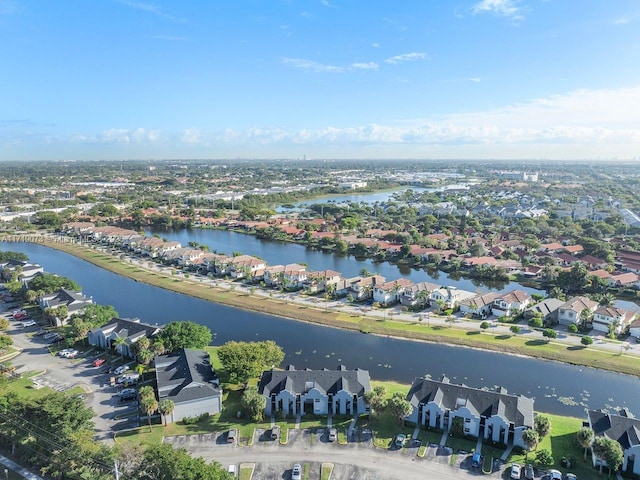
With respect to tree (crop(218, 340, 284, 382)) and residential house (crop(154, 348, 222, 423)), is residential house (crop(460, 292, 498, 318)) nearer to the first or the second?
tree (crop(218, 340, 284, 382))

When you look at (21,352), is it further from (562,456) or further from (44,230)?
(44,230)

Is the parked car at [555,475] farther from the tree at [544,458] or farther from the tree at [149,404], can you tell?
the tree at [149,404]

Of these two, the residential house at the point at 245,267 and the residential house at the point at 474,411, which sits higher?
the residential house at the point at 245,267

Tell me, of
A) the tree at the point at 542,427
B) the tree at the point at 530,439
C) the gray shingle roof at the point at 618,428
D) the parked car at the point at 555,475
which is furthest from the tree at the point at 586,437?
the parked car at the point at 555,475

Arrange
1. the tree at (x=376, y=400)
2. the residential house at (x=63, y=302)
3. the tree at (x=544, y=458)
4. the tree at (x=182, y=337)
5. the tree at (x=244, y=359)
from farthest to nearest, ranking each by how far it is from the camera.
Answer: the residential house at (x=63, y=302) < the tree at (x=182, y=337) < the tree at (x=244, y=359) < the tree at (x=376, y=400) < the tree at (x=544, y=458)

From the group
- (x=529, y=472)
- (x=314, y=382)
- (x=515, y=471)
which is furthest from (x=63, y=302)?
(x=529, y=472)
